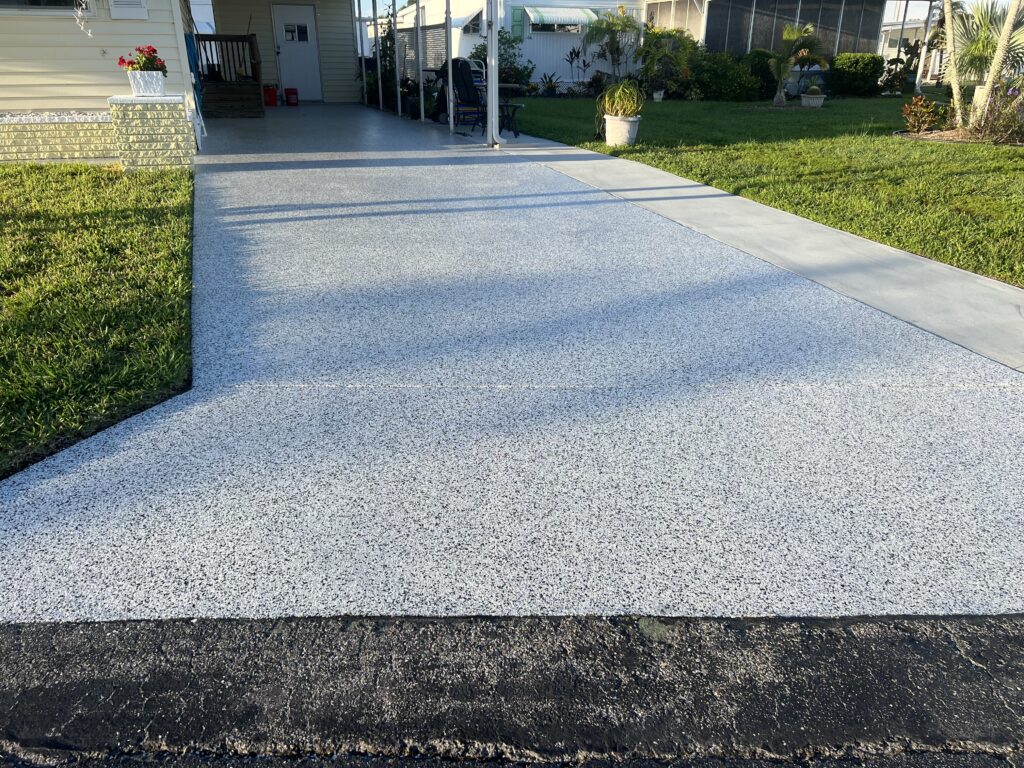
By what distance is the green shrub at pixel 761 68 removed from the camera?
65.1ft

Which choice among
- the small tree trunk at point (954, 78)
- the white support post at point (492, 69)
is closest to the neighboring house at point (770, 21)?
the small tree trunk at point (954, 78)

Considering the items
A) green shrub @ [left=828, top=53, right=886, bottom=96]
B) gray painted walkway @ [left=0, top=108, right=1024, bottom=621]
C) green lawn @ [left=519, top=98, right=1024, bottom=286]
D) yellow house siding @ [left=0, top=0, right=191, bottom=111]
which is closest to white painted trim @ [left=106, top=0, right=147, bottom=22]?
yellow house siding @ [left=0, top=0, right=191, bottom=111]

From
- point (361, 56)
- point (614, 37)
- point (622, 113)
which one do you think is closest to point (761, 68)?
point (614, 37)

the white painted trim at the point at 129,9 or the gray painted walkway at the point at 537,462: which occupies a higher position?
the white painted trim at the point at 129,9

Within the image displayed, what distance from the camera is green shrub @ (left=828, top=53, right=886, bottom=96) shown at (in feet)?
67.9

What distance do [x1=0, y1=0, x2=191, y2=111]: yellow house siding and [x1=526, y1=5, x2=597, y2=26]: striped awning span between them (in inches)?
559

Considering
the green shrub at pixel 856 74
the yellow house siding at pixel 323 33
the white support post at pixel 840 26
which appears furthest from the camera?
the white support post at pixel 840 26

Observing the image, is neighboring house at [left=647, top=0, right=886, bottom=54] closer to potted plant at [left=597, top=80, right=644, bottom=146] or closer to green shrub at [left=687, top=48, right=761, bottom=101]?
green shrub at [left=687, top=48, right=761, bottom=101]

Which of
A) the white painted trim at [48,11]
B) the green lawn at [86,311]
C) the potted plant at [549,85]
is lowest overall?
the green lawn at [86,311]

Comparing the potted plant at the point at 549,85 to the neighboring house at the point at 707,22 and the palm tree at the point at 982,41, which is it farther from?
the palm tree at the point at 982,41

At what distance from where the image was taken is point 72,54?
9.34 meters

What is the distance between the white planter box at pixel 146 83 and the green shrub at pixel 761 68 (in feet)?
53.0

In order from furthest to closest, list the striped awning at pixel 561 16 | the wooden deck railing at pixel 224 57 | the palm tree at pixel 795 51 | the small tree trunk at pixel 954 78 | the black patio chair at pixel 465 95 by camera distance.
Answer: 1. the striped awning at pixel 561 16
2. the wooden deck railing at pixel 224 57
3. the palm tree at pixel 795 51
4. the black patio chair at pixel 465 95
5. the small tree trunk at pixel 954 78

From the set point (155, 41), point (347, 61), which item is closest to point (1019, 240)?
point (155, 41)
